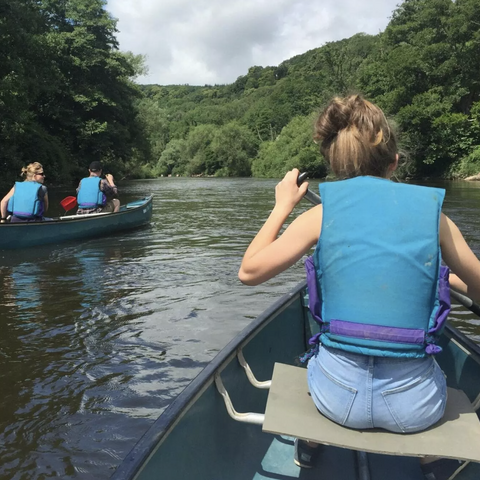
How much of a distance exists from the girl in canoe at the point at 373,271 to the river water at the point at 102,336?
170 centimetres

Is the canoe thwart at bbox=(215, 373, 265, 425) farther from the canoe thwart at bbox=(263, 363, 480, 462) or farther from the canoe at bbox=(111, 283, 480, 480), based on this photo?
the canoe thwart at bbox=(263, 363, 480, 462)

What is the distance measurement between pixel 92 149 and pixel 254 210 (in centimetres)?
1840

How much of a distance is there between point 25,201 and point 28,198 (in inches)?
2.8

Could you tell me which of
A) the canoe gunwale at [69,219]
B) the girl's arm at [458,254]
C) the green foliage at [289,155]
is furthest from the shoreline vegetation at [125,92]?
the girl's arm at [458,254]

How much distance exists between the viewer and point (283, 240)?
154 centimetres

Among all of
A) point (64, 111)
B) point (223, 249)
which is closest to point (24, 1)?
point (64, 111)

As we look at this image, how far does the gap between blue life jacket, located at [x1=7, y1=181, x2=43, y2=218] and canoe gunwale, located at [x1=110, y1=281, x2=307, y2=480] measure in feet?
20.8

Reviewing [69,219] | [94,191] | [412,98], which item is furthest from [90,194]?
[412,98]

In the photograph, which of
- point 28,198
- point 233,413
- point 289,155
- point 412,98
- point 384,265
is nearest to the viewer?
point 384,265

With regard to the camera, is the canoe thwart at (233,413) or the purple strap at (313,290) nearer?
the purple strap at (313,290)

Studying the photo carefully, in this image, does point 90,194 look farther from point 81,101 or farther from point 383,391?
point 81,101

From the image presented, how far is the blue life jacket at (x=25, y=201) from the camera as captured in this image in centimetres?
800

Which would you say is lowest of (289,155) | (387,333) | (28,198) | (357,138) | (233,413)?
(233,413)

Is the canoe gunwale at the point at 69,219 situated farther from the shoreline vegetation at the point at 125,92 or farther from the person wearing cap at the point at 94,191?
the shoreline vegetation at the point at 125,92
